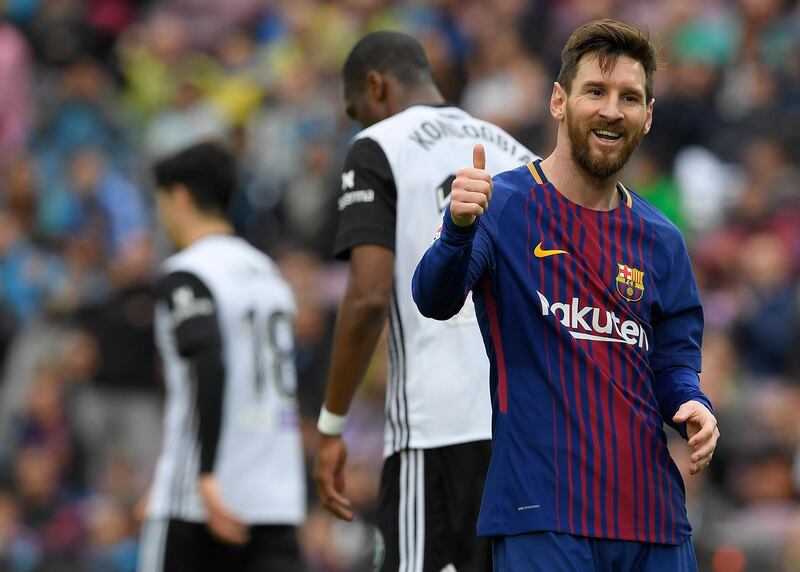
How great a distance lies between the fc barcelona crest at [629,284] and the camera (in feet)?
15.8

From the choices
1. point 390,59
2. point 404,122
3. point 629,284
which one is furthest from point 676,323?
point 390,59

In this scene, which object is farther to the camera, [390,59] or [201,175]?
[201,175]

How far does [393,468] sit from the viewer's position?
6066 millimetres

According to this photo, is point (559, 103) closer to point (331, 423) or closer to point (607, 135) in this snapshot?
point (607, 135)

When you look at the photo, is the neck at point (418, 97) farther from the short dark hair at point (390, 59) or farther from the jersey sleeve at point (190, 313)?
the jersey sleeve at point (190, 313)

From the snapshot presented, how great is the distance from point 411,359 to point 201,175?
208cm

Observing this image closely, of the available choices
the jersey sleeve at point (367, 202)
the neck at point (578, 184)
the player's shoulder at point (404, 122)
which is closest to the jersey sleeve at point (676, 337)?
the neck at point (578, 184)

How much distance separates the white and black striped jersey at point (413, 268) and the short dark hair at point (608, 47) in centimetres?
127

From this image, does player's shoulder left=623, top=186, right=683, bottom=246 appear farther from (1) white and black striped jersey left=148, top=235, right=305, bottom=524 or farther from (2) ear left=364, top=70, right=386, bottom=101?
(1) white and black striped jersey left=148, top=235, right=305, bottom=524

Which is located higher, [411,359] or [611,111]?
[611,111]

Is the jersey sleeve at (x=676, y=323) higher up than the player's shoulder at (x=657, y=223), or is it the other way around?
the player's shoulder at (x=657, y=223)

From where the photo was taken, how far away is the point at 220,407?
23.5ft

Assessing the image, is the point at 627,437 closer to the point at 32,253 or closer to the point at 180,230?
the point at 180,230

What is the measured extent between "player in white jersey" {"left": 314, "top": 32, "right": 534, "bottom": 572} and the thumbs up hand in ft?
5.05
